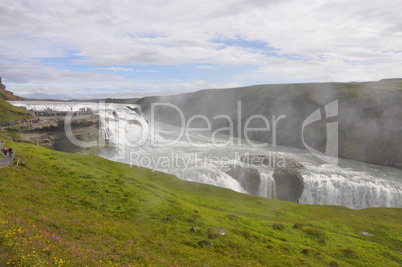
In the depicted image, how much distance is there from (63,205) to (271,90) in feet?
436

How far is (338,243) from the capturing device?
1250 inches

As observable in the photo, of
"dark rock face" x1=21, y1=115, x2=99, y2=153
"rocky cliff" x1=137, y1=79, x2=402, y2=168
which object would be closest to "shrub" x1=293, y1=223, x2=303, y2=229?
"dark rock face" x1=21, y1=115, x2=99, y2=153

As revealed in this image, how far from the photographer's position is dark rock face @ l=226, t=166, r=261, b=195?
59156mm

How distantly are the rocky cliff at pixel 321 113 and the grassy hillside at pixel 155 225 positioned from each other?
5169 cm

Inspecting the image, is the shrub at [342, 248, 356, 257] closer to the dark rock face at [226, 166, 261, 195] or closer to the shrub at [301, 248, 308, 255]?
the shrub at [301, 248, 308, 255]

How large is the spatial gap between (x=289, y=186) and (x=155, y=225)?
39967 mm

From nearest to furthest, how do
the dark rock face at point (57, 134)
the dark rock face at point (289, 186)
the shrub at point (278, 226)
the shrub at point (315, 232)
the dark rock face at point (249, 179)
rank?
the shrub at point (315, 232), the shrub at point (278, 226), the dark rock face at point (289, 186), the dark rock face at point (249, 179), the dark rock face at point (57, 134)

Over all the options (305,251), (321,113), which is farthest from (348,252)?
(321,113)

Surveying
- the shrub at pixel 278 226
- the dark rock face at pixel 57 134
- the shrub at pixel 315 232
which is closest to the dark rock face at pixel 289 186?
the shrub at pixel 315 232

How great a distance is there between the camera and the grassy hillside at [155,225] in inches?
732

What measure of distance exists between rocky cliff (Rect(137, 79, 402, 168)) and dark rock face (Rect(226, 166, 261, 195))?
167ft

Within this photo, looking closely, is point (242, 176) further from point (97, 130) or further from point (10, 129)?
point (10, 129)

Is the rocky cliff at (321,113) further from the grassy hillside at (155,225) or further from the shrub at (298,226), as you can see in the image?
the shrub at (298,226)

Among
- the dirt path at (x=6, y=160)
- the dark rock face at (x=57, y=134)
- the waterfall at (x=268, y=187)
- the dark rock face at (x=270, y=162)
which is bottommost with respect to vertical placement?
the waterfall at (x=268, y=187)
